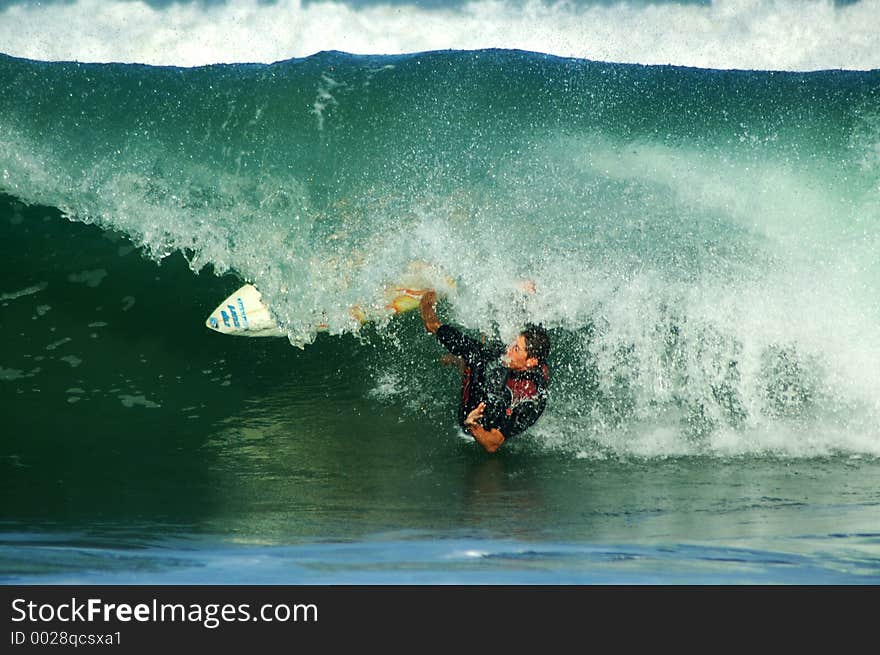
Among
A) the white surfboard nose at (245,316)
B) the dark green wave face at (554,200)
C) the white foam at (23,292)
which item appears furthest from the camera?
the white foam at (23,292)

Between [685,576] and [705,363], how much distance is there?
12.2 feet

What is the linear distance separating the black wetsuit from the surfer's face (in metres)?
0.04

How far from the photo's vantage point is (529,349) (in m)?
6.12

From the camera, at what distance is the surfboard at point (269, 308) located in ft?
25.8

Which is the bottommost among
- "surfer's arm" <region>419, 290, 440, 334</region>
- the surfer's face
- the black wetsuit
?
the black wetsuit

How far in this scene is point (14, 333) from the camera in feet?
26.3

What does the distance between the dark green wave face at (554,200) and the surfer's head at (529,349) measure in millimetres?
662

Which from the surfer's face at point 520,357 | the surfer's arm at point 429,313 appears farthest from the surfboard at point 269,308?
the surfer's face at point 520,357

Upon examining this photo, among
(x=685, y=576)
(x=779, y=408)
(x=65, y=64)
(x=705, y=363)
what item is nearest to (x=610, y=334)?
(x=705, y=363)

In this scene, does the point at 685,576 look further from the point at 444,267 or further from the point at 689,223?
the point at 689,223

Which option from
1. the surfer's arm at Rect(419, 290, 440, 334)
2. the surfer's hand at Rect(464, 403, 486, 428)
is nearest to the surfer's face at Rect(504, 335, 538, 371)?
the surfer's hand at Rect(464, 403, 486, 428)

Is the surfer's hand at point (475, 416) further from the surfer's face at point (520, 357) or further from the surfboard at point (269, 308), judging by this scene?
the surfboard at point (269, 308)

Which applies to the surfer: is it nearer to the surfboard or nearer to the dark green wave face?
the dark green wave face

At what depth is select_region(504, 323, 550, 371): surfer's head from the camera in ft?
20.0
